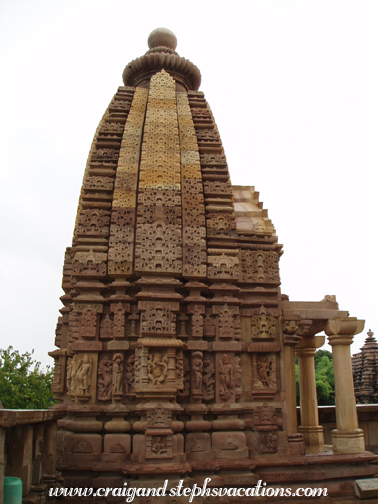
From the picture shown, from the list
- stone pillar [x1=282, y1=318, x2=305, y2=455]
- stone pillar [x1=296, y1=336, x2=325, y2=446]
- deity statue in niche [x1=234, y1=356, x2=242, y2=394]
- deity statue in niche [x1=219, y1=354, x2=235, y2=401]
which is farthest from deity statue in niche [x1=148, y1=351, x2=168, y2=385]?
stone pillar [x1=296, y1=336, x2=325, y2=446]

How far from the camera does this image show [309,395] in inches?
387

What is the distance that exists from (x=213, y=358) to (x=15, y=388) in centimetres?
2029

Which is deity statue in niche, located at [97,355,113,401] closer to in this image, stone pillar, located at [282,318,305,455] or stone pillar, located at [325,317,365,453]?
stone pillar, located at [282,318,305,455]

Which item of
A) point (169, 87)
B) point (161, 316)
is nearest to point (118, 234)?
point (161, 316)

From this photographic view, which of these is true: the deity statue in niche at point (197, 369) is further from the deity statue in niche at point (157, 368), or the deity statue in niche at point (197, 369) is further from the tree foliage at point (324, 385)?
the tree foliage at point (324, 385)

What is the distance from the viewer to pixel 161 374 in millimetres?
6668

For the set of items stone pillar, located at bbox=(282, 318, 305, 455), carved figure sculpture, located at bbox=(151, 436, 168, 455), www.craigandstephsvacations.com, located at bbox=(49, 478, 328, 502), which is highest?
stone pillar, located at bbox=(282, 318, 305, 455)

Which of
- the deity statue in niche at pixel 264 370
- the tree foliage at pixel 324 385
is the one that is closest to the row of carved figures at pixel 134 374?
the deity statue in niche at pixel 264 370

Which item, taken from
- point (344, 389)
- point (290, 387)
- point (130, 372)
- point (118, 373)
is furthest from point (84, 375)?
point (344, 389)

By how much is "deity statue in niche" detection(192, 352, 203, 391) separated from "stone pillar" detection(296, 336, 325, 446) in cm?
378

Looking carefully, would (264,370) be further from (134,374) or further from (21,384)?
(21,384)

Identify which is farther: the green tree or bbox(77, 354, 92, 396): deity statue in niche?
the green tree

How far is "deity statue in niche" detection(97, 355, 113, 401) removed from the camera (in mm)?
6982

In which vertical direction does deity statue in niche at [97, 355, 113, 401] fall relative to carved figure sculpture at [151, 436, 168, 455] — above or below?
above
